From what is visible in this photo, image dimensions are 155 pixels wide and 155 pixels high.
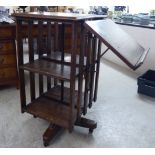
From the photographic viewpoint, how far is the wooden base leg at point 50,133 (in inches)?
67.7

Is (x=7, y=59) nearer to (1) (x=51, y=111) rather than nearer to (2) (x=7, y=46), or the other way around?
(2) (x=7, y=46)

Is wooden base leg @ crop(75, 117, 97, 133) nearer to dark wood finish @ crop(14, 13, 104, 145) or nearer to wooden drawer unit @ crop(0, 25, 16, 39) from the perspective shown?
dark wood finish @ crop(14, 13, 104, 145)

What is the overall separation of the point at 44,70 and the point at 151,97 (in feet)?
5.34

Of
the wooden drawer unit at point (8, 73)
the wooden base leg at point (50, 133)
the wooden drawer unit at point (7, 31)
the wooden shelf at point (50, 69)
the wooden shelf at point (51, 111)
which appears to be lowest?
the wooden base leg at point (50, 133)

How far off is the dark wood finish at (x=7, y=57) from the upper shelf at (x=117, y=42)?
52.4 inches

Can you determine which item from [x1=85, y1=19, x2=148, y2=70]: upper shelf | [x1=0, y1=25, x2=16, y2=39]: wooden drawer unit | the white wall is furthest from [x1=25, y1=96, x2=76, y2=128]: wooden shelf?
the white wall

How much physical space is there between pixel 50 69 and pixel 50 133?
0.57m

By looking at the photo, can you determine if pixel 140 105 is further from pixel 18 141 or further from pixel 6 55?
pixel 6 55

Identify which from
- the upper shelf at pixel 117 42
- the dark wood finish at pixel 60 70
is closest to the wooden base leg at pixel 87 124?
the dark wood finish at pixel 60 70

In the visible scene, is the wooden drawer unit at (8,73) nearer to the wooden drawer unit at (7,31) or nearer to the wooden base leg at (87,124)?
the wooden drawer unit at (7,31)

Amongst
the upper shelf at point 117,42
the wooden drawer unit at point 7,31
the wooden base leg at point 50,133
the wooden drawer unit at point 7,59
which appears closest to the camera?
the upper shelf at point 117,42

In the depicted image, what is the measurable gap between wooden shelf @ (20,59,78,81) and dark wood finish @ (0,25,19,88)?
84 centimetres

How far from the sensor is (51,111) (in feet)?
6.02

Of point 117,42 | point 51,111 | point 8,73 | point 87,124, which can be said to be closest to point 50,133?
point 51,111
